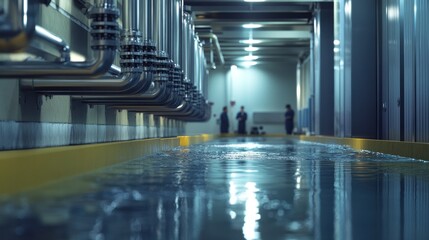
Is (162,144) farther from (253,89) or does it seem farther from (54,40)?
(253,89)

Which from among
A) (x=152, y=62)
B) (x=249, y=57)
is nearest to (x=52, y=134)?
(x=152, y=62)

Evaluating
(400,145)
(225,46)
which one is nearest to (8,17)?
(400,145)

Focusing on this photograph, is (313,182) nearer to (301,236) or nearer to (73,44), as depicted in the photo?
(301,236)

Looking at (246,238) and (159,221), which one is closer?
(246,238)

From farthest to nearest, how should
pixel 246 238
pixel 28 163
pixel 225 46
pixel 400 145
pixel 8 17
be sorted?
pixel 225 46, pixel 400 145, pixel 28 163, pixel 8 17, pixel 246 238

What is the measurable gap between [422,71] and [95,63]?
539 centimetres

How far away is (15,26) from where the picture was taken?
340 cm

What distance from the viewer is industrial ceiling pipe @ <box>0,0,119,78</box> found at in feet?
14.7

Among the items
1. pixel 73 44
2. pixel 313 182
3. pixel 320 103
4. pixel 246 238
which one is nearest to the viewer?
pixel 246 238

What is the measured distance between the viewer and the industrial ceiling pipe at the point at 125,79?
5516 millimetres

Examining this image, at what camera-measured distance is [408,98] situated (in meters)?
9.72

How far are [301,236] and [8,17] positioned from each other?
6.14 ft

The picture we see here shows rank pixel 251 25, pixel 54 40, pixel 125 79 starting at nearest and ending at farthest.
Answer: pixel 54 40
pixel 125 79
pixel 251 25

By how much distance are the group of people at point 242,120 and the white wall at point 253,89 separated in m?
0.75
